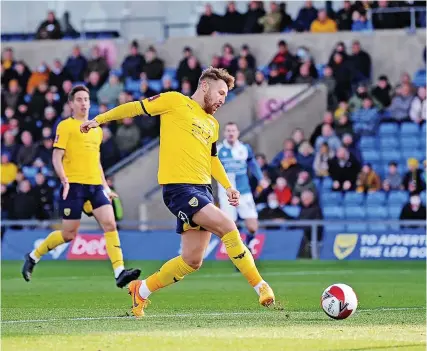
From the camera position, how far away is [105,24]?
3391 centimetres

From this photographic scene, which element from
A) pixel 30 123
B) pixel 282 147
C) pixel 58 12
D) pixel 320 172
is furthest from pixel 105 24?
pixel 320 172

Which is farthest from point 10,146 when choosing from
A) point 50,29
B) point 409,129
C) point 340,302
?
point 340,302

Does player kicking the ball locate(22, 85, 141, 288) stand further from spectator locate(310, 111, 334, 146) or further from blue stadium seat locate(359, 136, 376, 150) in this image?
blue stadium seat locate(359, 136, 376, 150)

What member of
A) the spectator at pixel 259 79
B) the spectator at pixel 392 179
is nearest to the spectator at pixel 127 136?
the spectator at pixel 259 79

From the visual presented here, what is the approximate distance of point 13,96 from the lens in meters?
31.2

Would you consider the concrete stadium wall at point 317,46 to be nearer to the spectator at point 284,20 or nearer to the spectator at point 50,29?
the spectator at point 284,20

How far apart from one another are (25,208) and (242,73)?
243 inches

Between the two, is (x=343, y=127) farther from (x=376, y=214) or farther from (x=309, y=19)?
(x=309, y=19)

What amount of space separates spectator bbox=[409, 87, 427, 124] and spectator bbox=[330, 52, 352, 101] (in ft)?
6.43

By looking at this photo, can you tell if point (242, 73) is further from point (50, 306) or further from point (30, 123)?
point (50, 306)

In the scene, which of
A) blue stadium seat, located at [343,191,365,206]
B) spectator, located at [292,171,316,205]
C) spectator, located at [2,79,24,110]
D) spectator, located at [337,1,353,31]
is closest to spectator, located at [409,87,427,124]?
blue stadium seat, located at [343,191,365,206]

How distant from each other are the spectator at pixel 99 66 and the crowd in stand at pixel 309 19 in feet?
8.41

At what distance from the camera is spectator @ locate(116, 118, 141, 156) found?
29.3 metres

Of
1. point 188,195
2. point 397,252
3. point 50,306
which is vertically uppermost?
point 188,195
